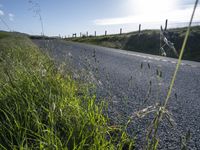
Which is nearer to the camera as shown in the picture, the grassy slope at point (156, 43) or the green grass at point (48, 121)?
the green grass at point (48, 121)

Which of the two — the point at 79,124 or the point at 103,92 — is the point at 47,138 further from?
the point at 103,92

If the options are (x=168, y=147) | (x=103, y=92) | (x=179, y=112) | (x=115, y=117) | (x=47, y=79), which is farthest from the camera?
(x=103, y=92)

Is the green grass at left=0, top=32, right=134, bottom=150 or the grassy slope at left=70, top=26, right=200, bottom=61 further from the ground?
the green grass at left=0, top=32, right=134, bottom=150

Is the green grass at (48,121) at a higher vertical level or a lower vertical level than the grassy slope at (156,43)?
higher

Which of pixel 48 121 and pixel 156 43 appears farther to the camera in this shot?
pixel 156 43

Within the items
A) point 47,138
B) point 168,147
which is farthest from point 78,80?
point 47,138

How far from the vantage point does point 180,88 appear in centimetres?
618

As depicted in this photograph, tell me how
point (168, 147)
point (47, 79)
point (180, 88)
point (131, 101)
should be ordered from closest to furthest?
point (168, 147) < point (47, 79) < point (131, 101) < point (180, 88)

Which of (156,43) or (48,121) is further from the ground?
(48,121)

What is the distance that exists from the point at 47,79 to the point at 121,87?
7.98ft

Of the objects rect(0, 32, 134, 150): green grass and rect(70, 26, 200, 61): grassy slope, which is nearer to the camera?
rect(0, 32, 134, 150): green grass

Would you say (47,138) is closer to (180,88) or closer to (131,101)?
(131,101)

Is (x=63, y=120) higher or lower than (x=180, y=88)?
higher

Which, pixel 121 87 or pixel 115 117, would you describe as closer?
pixel 115 117
